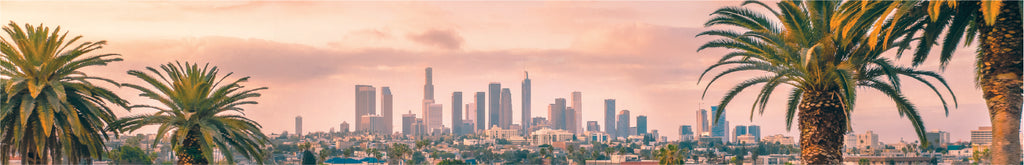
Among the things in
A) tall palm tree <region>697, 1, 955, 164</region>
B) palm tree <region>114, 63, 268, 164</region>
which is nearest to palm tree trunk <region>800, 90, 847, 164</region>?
tall palm tree <region>697, 1, 955, 164</region>

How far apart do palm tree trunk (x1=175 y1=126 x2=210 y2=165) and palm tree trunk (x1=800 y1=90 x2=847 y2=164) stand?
17.2 meters

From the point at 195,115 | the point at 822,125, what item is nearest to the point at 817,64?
the point at 822,125

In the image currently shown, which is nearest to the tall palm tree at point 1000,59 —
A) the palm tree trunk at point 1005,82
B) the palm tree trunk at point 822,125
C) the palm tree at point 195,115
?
the palm tree trunk at point 1005,82

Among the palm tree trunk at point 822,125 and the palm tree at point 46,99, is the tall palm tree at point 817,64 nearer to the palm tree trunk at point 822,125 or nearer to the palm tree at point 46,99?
the palm tree trunk at point 822,125

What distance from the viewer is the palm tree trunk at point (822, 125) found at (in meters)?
24.2

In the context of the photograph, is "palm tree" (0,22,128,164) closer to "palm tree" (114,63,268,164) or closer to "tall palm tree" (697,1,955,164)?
"palm tree" (114,63,268,164)

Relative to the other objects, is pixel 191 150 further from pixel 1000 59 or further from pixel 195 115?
pixel 1000 59

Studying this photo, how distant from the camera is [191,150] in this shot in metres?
Answer: 27.7

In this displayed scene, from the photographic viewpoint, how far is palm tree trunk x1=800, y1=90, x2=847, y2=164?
24.2 m

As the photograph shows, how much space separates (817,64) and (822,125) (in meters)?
1.65

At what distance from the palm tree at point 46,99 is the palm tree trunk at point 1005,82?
2202 cm

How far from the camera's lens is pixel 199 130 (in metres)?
28.0

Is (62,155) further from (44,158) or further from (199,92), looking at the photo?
(199,92)

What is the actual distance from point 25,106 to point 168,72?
4.60m
